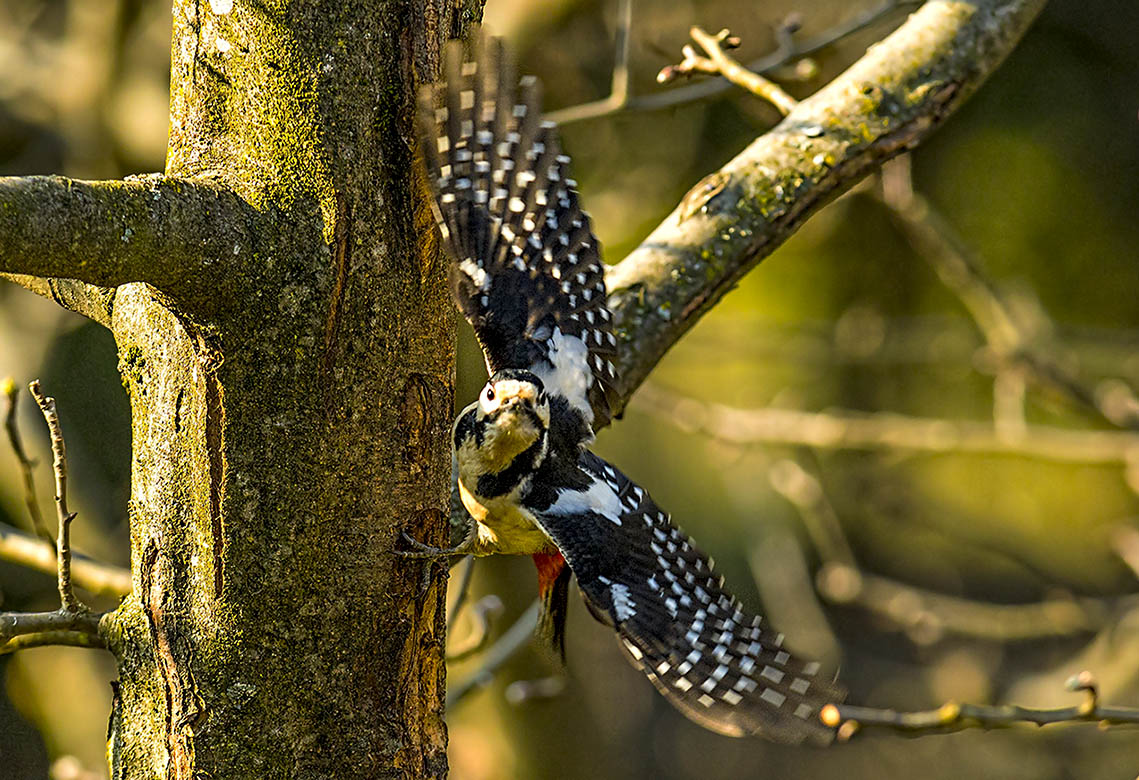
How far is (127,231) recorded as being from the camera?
1.37m

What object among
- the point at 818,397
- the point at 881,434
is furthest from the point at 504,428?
the point at 818,397

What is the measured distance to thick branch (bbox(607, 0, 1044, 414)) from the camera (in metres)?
2.37

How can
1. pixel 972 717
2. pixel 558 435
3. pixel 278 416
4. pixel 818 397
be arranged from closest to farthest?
pixel 278 416, pixel 972 717, pixel 558 435, pixel 818 397

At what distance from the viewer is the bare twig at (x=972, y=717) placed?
1908mm

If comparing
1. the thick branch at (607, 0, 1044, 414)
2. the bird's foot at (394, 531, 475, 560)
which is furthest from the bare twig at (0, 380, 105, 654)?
the thick branch at (607, 0, 1044, 414)

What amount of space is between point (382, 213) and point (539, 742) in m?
5.14

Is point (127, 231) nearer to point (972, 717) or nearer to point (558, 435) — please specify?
point (558, 435)

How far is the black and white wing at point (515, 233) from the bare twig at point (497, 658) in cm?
71

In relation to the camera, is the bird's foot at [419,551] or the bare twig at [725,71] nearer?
the bird's foot at [419,551]

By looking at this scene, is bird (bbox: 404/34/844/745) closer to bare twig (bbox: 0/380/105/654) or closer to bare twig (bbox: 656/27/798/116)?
bare twig (bbox: 0/380/105/654)

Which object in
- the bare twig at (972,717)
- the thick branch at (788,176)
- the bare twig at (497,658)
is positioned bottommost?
the bare twig at (972,717)

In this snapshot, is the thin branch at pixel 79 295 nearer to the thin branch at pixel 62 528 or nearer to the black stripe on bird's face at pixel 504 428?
the thin branch at pixel 62 528

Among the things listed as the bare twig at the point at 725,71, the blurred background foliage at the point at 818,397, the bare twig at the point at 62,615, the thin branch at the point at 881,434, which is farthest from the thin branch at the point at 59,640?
the thin branch at the point at 881,434

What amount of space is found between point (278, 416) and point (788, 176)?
1.27 meters
